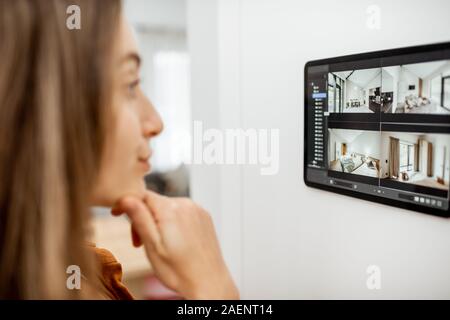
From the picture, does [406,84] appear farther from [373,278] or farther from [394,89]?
[373,278]

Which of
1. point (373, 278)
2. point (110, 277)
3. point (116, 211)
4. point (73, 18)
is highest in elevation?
point (73, 18)

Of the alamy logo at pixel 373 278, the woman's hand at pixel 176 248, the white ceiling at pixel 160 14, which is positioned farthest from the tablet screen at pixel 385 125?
the white ceiling at pixel 160 14

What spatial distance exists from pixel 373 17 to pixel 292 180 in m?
0.42

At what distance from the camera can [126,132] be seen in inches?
19.7

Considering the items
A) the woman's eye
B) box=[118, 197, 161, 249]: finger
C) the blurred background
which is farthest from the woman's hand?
the blurred background

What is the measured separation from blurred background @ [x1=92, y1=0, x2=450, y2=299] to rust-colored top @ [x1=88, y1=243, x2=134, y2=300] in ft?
1.34

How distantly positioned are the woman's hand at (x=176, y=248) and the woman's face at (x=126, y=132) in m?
0.02

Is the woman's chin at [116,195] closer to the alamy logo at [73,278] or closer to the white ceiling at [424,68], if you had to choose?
the alamy logo at [73,278]

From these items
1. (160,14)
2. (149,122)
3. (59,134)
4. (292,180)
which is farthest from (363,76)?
(160,14)

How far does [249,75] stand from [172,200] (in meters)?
0.70

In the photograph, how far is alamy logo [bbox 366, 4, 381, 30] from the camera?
0.82m

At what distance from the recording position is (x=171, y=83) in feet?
12.0

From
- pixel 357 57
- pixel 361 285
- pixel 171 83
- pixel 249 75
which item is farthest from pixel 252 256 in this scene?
pixel 171 83

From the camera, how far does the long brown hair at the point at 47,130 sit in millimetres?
447
